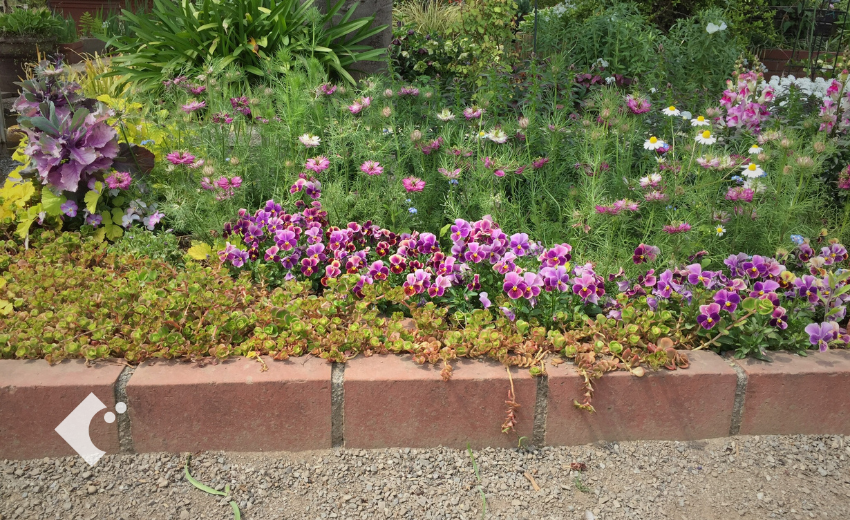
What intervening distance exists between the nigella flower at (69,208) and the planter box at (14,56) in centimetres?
380

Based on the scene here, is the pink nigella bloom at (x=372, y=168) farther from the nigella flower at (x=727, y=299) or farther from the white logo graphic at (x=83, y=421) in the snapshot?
the nigella flower at (x=727, y=299)

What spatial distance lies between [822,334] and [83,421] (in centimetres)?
231

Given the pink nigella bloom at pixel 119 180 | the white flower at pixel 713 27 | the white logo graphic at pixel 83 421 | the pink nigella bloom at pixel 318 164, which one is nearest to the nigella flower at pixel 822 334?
the pink nigella bloom at pixel 318 164

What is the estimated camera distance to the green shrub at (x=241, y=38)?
4.41 m

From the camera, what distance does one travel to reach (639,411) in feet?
6.84

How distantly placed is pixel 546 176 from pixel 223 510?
76.8 inches

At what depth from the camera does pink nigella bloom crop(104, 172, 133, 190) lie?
8.99 feet

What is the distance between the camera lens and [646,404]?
2.08m

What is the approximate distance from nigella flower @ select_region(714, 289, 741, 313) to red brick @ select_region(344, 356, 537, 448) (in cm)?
67

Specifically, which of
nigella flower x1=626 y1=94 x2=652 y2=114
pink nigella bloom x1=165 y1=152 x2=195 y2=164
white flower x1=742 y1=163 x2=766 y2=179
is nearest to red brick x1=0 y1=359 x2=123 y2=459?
pink nigella bloom x1=165 y1=152 x2=195 y2=164

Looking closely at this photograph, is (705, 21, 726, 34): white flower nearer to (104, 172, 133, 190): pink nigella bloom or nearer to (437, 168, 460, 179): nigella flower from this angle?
(437, 168, 460, 179): nigella flower

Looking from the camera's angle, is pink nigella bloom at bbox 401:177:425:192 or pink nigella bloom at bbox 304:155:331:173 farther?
pink nigella bloom at bbox 304:155:331:173

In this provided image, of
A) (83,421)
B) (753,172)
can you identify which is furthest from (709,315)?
(83,421)

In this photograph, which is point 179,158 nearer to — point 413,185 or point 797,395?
point 413,185
